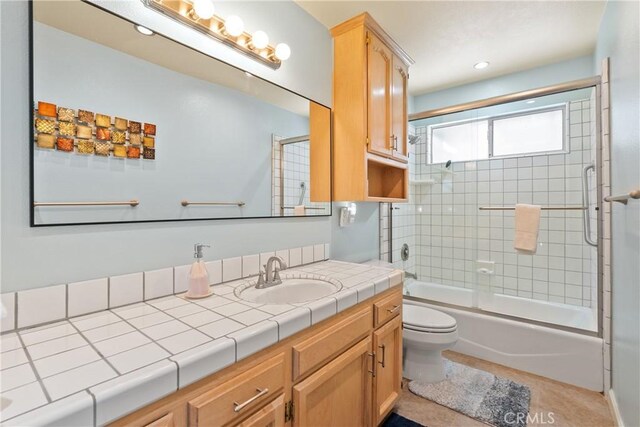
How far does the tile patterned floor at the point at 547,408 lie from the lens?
164 centimetres

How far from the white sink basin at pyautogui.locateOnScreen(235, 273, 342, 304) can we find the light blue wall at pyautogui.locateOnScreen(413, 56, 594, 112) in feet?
8.92

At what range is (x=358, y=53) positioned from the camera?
6.18ft

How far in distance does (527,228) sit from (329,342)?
2011mm

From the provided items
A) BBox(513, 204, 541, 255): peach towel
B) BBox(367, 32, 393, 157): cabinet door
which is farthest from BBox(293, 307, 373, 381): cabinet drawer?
BBox(513, 204, 541, 255): peach towel

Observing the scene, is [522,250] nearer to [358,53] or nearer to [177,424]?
[358,53]

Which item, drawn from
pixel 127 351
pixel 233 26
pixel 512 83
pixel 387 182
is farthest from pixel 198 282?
pixel 512 83

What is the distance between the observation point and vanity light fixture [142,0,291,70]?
1.17 m

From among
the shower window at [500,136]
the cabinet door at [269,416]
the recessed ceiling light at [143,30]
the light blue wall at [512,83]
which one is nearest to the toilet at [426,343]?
the cabinet door at [269,416]

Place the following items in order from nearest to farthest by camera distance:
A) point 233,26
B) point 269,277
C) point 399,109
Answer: point 233,26 → point 269,277 → point 399,109

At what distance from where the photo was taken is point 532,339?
2.13 meters

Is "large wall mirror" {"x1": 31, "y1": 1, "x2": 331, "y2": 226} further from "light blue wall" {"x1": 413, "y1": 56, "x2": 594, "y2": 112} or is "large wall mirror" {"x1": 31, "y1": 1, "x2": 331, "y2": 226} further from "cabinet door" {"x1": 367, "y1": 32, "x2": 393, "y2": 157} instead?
"light blue wall" {"x1": 413, "y1": 56, "x2": 594, "y2": 112}

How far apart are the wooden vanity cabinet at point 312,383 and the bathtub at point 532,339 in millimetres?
1081

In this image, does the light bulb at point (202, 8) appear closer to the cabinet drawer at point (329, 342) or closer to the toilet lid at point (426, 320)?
the cabinet drawer at point (329, 342)

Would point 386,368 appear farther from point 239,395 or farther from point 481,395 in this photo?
point 239,395
